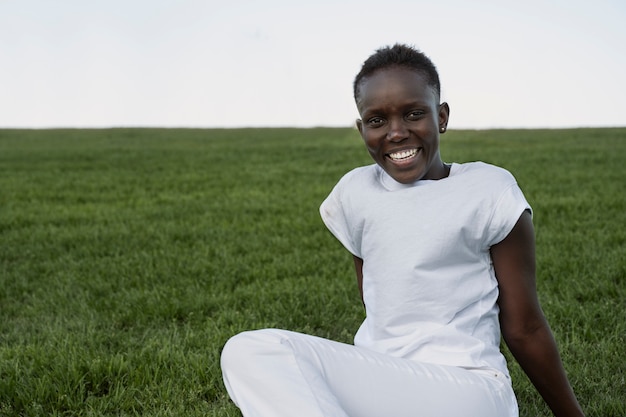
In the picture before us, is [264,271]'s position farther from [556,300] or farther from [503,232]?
[503,232]

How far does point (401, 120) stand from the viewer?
8.50 feet

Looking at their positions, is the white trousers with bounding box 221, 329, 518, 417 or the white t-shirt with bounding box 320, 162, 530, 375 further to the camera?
the white t-shirt with bounding box 320, 162, 530, 375

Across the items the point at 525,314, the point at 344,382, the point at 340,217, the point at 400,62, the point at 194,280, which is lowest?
the point at 194,280

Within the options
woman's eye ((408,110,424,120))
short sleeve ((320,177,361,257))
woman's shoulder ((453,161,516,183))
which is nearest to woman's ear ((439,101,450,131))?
woman's eye ((408,110,424,120))

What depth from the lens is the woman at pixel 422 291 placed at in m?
2.21

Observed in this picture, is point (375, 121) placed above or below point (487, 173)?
Answer: above

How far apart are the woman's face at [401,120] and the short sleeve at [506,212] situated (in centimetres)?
33

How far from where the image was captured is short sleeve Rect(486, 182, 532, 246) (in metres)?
2.39

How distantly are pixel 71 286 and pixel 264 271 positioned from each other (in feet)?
5.22

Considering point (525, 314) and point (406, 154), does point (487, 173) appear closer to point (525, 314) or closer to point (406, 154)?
point (406, 154)

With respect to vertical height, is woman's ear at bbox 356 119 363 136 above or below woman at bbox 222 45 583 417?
above

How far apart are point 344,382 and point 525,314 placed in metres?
0.71

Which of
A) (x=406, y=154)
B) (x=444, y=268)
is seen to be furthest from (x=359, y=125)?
(x=444, y=268)

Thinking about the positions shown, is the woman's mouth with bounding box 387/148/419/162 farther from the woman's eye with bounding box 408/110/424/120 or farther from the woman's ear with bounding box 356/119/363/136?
the woman's ear with bounding box 356/119/363/136
